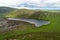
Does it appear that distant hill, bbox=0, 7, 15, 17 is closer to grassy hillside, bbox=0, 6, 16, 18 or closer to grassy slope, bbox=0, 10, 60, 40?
grassy hillside, bbox=0, 6, 16, 18

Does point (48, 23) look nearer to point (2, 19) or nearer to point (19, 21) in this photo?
point (19, 21)

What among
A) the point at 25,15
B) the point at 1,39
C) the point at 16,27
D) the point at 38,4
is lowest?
the point at 1,39

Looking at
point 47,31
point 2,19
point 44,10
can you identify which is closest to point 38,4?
point 44,10

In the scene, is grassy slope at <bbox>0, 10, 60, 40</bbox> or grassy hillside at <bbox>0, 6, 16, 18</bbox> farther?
grassy hillside at <bbox>0, 6, 16, 18</bbox>

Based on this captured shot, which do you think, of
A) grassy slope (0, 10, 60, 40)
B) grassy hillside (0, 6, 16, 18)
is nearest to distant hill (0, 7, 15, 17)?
grassy hillside (0, 6, 16, 18)

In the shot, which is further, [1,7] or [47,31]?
[1,7]

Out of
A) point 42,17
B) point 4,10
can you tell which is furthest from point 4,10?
point 42,17

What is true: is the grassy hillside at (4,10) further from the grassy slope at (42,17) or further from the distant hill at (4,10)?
the grassy slope at (42,17)

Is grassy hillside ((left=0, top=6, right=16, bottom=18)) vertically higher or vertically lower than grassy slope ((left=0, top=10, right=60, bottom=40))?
higher

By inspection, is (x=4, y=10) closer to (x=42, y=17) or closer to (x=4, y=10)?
(x=4, y=10)

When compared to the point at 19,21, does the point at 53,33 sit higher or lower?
lower

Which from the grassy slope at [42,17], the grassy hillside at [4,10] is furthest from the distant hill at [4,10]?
the grassy slope at [42,17]
